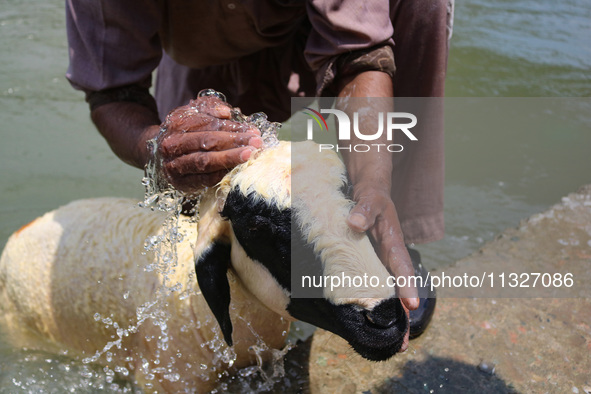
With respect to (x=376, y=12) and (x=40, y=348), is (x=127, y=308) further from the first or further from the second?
(x=376, y=12)

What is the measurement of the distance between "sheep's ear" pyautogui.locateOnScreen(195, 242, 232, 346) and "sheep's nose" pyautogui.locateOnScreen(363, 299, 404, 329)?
628 millimetres

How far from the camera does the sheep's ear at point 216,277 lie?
2.10 meters

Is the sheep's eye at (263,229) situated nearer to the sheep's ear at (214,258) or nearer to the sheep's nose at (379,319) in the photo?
the sheep's ear at (214,258)

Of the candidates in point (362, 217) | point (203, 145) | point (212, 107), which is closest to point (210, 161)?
point (203, 145)

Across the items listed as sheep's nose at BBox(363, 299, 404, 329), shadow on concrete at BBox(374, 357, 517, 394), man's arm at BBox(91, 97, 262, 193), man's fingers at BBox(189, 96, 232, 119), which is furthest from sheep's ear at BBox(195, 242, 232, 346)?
shadow on concrete at BBox(374, 357, 517, 394)

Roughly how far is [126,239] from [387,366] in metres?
1.39

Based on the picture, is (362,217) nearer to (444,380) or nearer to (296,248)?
→ (296,248)

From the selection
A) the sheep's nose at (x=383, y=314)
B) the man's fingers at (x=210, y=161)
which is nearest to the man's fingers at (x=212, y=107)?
the man's fingers at (x=210, y=161)

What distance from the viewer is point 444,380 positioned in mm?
2598

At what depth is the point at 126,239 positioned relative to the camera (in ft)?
9.05

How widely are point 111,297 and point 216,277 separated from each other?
852mm

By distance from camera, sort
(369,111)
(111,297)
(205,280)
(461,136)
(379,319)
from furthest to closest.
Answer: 1. (461,136)
2. (111,297)
3. (369,111)
4. (205,280)
5. (379,319)

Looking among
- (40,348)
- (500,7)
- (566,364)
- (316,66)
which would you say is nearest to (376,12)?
(316,66)

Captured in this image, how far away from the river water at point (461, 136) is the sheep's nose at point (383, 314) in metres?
1.87
